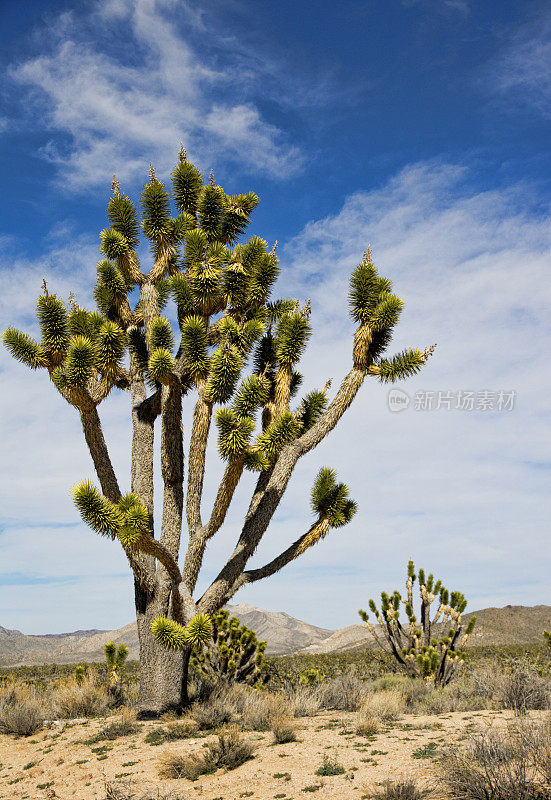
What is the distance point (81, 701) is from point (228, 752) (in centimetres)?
579

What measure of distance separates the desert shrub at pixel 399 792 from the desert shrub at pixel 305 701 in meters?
4.96

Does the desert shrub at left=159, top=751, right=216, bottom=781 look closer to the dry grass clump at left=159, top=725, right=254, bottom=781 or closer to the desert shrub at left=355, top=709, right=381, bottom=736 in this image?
the dry grass clump at left=159, top=725, right=254, bottom=781

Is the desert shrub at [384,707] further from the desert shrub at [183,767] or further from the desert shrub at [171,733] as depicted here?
the desert shrub at [183,767]

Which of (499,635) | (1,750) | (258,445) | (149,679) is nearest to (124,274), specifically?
(258,445)

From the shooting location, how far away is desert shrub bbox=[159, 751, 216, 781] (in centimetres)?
755

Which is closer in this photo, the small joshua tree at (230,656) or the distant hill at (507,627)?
the small joshua tree at (230,656)

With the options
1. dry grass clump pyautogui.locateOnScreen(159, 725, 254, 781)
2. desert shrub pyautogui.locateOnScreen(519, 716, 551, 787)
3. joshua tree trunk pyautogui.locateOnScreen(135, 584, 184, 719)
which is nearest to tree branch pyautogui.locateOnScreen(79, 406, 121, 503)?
joshua tree trunk pyautogui.locateOnScreen(135, 584, 184, 719)

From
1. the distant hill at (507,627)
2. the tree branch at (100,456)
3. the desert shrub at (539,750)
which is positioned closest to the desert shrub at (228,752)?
the desert shrub at (539,750)

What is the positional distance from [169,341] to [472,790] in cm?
868

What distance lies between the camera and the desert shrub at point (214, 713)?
9.86 meters

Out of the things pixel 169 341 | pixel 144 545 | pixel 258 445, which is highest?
pixel 169 341

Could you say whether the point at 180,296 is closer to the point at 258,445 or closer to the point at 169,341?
the point at 169,341

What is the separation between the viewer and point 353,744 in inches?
335

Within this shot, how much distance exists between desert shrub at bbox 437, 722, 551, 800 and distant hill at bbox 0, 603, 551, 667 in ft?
120
